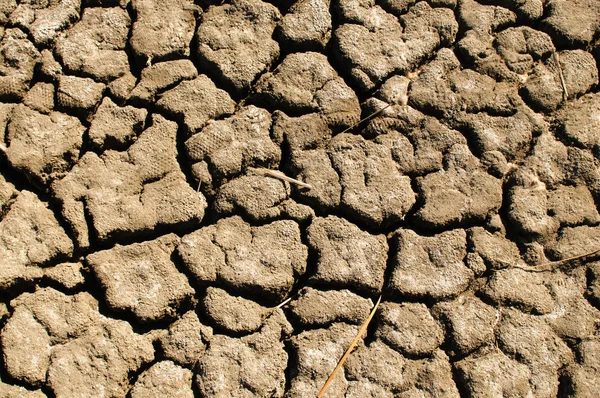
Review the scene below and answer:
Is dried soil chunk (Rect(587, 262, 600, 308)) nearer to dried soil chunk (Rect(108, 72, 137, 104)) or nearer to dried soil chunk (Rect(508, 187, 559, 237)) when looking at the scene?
dried soil chunk (Rect(508, 187, 559, 237))

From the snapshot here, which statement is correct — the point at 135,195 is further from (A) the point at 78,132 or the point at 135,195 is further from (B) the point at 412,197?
(B) the point at 412,197

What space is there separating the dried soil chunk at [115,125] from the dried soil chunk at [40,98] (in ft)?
0.60

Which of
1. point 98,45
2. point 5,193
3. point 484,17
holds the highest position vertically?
point 484,17

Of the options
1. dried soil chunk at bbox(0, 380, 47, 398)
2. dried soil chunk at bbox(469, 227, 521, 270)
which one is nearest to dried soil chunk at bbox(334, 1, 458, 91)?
dried soil chunk at bbox(469, 227, 521, 270)

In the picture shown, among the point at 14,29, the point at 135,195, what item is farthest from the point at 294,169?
the point at 14,29

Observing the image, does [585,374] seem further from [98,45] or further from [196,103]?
[98,45]

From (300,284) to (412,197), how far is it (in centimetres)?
53

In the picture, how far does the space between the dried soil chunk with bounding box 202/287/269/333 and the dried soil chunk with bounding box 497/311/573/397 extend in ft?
2.72

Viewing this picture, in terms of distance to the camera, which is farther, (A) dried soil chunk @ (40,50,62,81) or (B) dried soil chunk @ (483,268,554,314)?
(A) dried soil chunk @ (40,50,62,81)

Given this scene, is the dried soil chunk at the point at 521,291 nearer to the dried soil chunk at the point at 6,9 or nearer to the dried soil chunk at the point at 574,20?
the dried soil chunk at the point at 574,20

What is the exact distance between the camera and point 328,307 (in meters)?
2.18

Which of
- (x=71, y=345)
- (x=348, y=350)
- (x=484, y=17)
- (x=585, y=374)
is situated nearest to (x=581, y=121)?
(x=484, y=17)

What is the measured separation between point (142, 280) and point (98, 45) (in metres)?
1.00

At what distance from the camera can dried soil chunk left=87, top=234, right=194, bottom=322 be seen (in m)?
2.14
